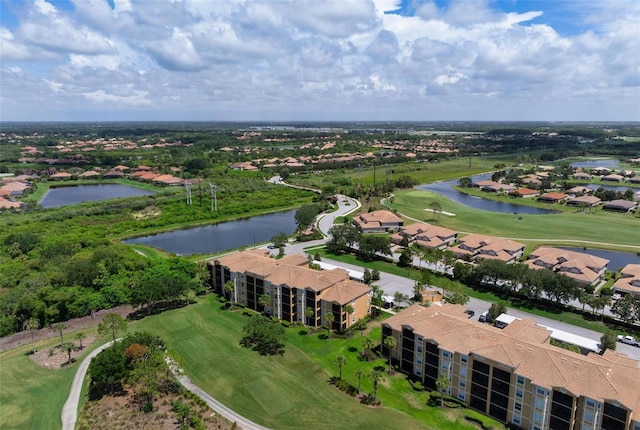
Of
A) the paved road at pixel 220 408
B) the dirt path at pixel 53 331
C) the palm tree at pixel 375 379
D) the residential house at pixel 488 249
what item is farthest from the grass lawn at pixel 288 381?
the residential house at pixel 488 249

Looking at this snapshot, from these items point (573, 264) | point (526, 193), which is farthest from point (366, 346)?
point (526, 193)

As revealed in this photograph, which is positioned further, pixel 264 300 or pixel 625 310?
pixel 264 300

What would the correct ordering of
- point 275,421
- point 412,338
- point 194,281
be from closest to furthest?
point 275,421
point 412,338
point 194,281

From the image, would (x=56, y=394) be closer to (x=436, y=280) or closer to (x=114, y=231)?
(x=436, y=280)

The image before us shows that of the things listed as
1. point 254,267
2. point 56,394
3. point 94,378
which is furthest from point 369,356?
point 56,394

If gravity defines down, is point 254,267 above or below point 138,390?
above

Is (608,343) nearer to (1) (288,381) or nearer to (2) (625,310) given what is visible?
(2) (625,310)

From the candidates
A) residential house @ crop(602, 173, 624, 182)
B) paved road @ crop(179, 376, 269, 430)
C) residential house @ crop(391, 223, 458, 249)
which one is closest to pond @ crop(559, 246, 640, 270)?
residential house @ crop(391, 223, 458, 249)
